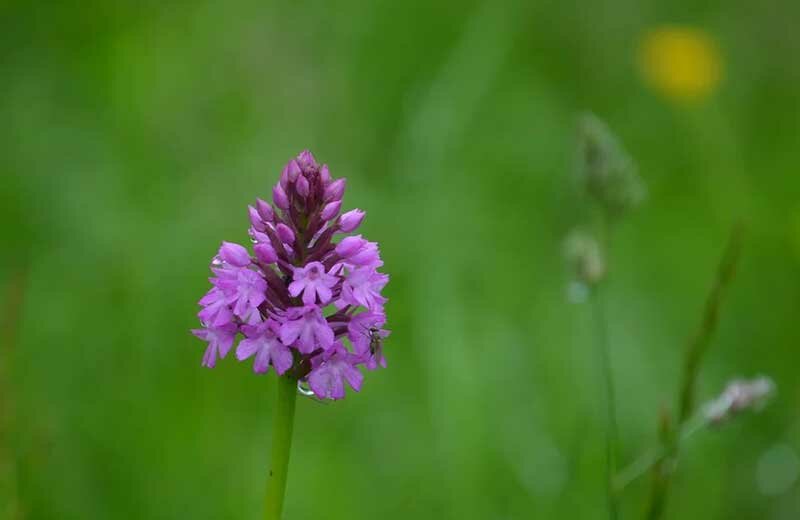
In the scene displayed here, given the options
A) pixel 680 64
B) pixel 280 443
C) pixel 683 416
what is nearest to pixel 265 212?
pixel 280 443

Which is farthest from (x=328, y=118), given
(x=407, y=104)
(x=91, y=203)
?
(x=91, y=203)

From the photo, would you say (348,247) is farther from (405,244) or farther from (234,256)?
(405,244)

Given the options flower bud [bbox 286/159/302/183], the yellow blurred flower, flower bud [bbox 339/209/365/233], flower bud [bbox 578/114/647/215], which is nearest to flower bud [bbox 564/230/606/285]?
flower bud [bbox 578/114/647/215]

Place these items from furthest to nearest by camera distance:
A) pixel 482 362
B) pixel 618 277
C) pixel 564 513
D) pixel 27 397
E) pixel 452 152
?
pixel 452 152
pixel 618 277
pixel 482 362
pixel 27 397
pixel 564 513

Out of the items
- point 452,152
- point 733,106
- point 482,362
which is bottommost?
point 482,362

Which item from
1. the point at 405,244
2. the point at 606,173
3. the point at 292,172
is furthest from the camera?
the point at 405,244

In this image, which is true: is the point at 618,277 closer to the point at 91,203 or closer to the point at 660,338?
the point at 660,338

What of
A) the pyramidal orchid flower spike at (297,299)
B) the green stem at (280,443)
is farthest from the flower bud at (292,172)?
the green stem at (280,443)
